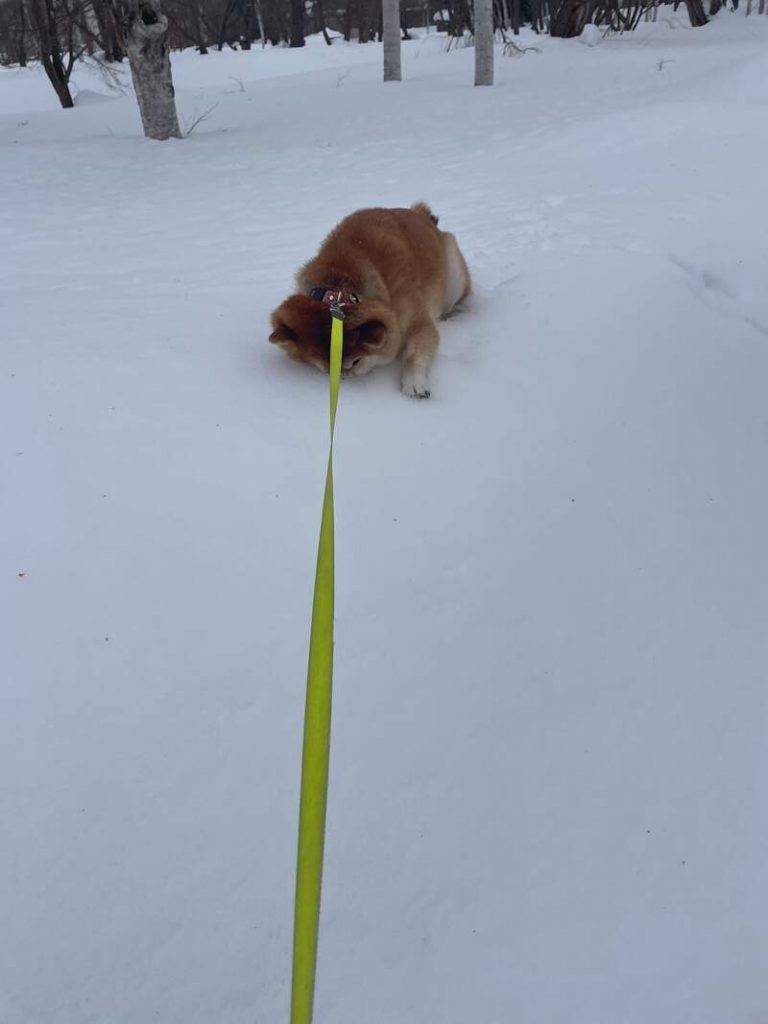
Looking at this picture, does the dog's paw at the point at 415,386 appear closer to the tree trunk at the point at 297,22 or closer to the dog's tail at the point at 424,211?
the dog's tail at the point at 424,211

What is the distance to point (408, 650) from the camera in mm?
1780

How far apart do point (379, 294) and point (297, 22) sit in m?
21.7

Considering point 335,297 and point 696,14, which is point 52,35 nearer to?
point 335,297

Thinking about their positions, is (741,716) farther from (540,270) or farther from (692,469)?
(540,270)

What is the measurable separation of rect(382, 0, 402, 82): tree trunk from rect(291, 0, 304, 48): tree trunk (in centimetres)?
1138

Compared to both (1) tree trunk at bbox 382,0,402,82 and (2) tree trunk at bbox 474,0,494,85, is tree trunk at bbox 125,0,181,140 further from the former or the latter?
(1) tree trunk at bbox 382,0,402,82

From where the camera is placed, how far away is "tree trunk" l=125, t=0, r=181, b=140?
6656 mm

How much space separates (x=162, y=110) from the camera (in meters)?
7.36

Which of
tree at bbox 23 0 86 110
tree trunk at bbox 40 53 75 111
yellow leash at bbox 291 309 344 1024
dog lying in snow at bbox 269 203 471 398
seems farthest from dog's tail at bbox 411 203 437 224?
tree trunk at bbox 40 53 75 111

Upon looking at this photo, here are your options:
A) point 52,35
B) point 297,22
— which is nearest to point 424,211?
Answer: point 52,35

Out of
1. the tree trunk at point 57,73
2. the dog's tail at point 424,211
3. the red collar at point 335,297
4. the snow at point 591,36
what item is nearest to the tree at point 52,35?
the tree trunk at point 57,73

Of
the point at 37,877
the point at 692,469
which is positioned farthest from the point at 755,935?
the point at 692,469

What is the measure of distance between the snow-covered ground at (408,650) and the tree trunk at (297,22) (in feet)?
66.5

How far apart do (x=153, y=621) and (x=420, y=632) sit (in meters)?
0.60
